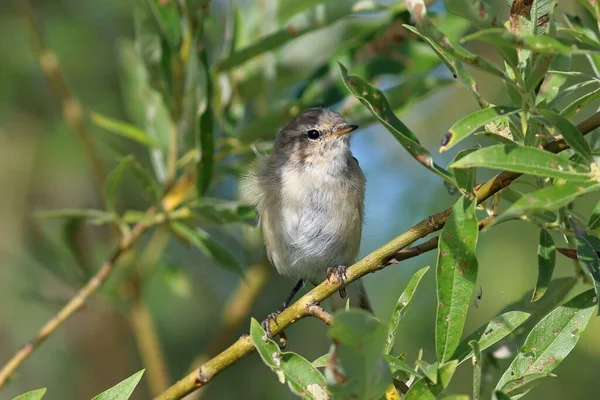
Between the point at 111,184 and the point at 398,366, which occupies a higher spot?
the point at 111,184

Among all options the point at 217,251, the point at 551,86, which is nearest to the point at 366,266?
the point at 551,86

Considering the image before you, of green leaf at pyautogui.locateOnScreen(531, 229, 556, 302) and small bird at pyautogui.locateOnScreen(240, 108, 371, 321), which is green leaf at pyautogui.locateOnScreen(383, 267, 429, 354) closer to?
green leaf at pyautogui.locateOnScreen(531, 229, 556, 302)

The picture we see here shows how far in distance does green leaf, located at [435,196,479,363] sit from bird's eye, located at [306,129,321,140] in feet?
7.99

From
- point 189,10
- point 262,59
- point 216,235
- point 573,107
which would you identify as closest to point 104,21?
point 216,235

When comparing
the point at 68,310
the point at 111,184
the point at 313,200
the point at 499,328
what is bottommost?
the point at 313,200

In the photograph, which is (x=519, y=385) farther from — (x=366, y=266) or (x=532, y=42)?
(x=532, y=42)

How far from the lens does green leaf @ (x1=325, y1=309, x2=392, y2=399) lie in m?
1.47

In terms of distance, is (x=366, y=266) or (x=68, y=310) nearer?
(x=366, y=266)

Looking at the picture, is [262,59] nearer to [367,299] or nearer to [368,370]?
[367,299]

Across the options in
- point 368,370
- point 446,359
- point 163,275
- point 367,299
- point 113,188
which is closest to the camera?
point 368,370

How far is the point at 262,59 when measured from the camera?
368 cm

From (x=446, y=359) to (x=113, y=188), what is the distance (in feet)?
6.11

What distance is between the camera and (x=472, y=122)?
182cm

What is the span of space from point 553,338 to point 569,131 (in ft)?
1.99
